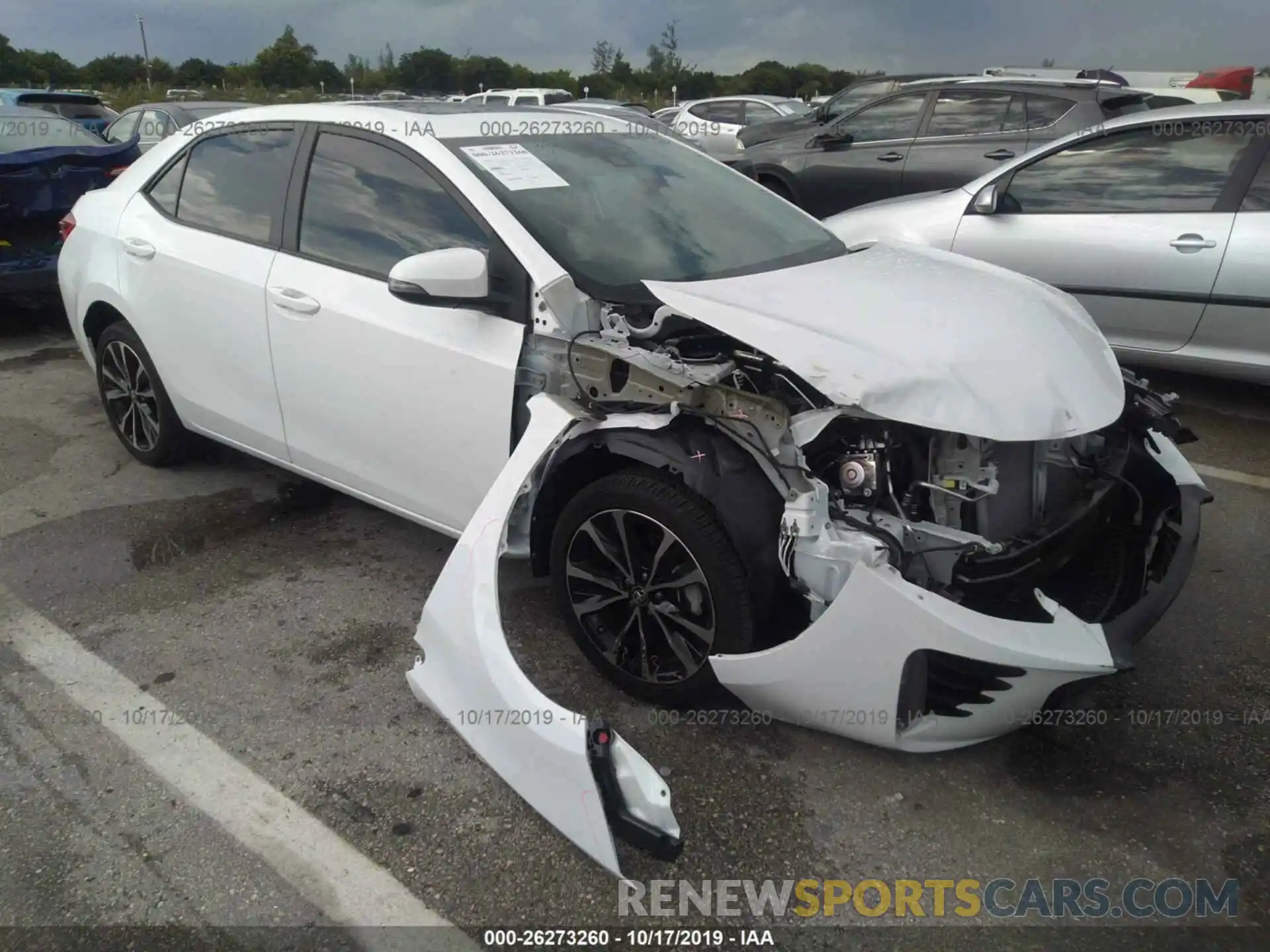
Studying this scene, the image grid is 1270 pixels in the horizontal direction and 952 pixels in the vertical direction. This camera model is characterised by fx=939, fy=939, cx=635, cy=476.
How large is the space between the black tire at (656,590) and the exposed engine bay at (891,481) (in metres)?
0.18

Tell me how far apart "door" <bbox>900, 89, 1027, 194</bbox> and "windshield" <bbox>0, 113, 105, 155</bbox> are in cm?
617

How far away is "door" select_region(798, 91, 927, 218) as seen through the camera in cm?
741

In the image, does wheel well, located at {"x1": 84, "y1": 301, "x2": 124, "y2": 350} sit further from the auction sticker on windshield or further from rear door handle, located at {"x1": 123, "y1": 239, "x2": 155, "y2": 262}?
the auction sticker on windshield

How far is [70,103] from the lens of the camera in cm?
1173

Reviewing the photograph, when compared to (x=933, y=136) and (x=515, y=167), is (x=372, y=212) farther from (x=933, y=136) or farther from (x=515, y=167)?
(x=933, y=136)

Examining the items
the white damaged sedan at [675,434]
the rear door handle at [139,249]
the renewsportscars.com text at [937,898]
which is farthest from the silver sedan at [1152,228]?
the rear door handle at [139,249]

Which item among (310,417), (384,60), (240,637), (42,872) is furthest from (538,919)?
(384,60)

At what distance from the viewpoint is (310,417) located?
329 cm

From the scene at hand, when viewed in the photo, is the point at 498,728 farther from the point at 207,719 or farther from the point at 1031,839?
the point at 1031,839

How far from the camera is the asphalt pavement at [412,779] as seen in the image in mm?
2113

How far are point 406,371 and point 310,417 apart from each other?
1.92ft

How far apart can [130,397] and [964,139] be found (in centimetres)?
602

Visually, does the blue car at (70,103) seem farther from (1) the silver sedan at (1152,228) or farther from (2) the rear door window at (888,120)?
(1) the silver sedan at (1152,228)

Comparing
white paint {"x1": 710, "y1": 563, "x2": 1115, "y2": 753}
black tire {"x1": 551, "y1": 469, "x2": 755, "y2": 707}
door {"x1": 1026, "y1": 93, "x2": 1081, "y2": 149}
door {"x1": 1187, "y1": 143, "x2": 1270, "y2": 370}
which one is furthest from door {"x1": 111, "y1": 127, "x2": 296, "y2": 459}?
door {"x1": 1026, "y1": 93, "x2": 1081, "y2": 149}
